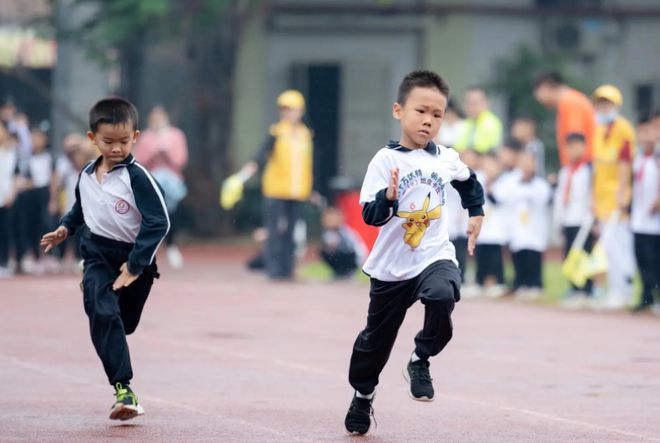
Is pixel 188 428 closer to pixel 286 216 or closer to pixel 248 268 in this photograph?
pixel 286 216

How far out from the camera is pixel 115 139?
27.5 ft

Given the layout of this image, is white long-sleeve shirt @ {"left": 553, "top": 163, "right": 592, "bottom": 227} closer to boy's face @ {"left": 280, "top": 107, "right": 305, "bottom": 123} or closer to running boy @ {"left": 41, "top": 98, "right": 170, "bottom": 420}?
boy's face @ {"left": 280, "top": 107, "right": 305, "bottom": 123}

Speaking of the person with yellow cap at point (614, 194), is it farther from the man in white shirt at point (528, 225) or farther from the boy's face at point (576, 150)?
the man in white shirt at point (528, 225)

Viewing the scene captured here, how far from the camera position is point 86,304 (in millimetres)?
8430

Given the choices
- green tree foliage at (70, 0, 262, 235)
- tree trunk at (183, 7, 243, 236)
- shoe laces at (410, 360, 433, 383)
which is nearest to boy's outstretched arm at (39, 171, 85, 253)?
shoe laces at (410, 360, 433, 383)

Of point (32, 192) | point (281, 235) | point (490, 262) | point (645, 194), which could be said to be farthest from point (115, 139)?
point (32, 192)

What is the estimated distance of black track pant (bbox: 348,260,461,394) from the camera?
304 inches

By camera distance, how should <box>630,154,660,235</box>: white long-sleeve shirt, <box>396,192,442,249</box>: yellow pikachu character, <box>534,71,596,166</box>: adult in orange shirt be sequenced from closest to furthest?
<box>396,192,442,249</box>: yellow pikachu character
<box>630,154,660,235</box>: white long-sleeve shirt
<box>534,71,596,166</box>: adult in orange shirt

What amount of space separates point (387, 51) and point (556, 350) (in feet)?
49.5

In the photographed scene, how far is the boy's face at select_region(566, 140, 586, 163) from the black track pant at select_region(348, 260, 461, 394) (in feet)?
28.4

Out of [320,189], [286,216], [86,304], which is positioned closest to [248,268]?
[286,216]

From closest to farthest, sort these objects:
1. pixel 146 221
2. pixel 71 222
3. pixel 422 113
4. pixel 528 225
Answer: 1. pixel 422 113
2. pixel 146 221
3. pixel 71 222
4. pixel 528 225

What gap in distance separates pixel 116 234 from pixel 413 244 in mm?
1660

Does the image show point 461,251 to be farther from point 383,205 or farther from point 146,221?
point 383,205
